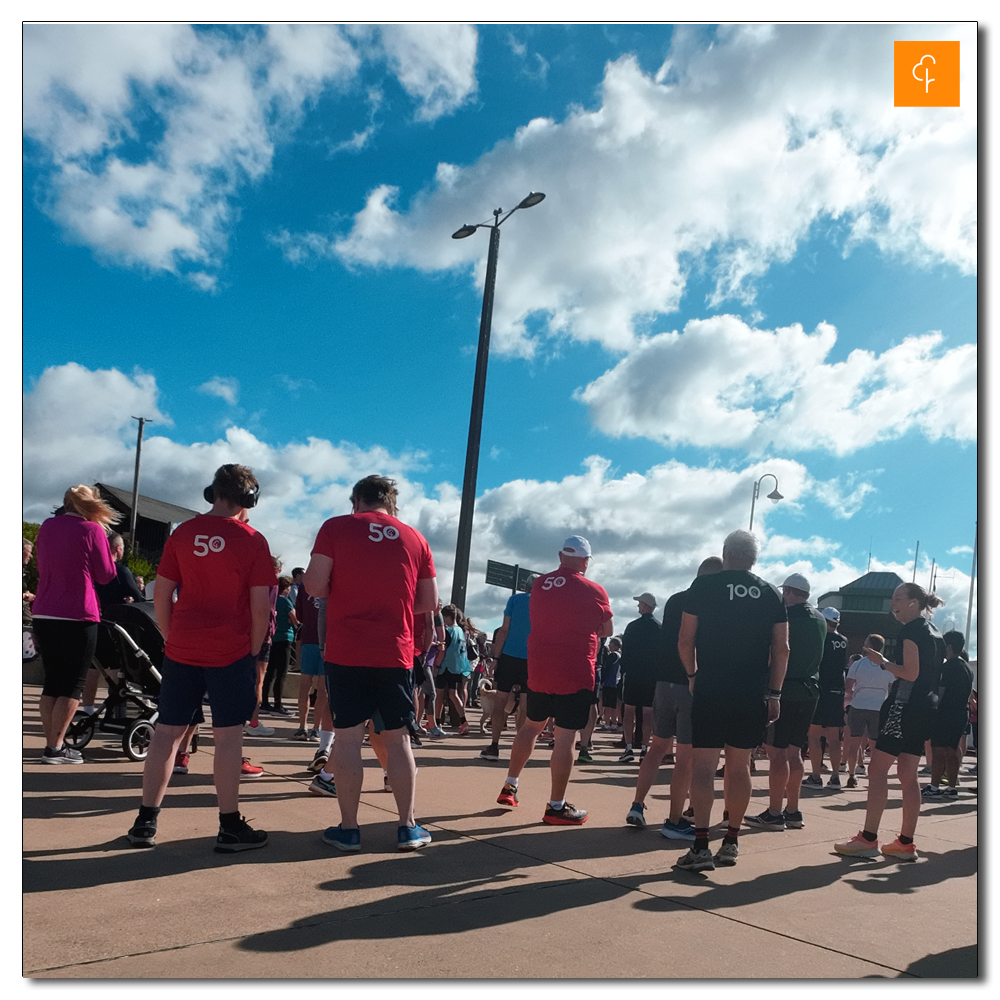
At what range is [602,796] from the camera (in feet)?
21.3

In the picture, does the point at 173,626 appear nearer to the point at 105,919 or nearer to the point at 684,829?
the point at 105,919

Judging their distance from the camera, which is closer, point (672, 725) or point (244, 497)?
point (244, 497)

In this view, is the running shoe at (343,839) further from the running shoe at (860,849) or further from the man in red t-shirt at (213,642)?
the running shoe at (860,849)

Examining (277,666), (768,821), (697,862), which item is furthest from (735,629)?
(277,666)

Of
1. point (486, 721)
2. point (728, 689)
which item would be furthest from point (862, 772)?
point (728, 689)

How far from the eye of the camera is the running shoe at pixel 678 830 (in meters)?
4.96

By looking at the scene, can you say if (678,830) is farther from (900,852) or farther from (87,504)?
(87,504)

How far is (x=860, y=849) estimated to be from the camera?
491 cm

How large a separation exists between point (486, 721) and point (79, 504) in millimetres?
7805

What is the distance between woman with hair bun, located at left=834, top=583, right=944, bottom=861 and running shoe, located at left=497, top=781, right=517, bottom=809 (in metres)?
2.00

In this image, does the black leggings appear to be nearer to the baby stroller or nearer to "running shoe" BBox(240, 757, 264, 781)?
the baby stroller

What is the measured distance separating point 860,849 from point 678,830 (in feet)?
3.47

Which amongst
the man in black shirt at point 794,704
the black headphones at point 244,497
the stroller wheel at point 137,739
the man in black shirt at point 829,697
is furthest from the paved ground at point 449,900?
the man in black shirt at point 829,697

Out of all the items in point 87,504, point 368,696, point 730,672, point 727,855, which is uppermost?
point 87,504
